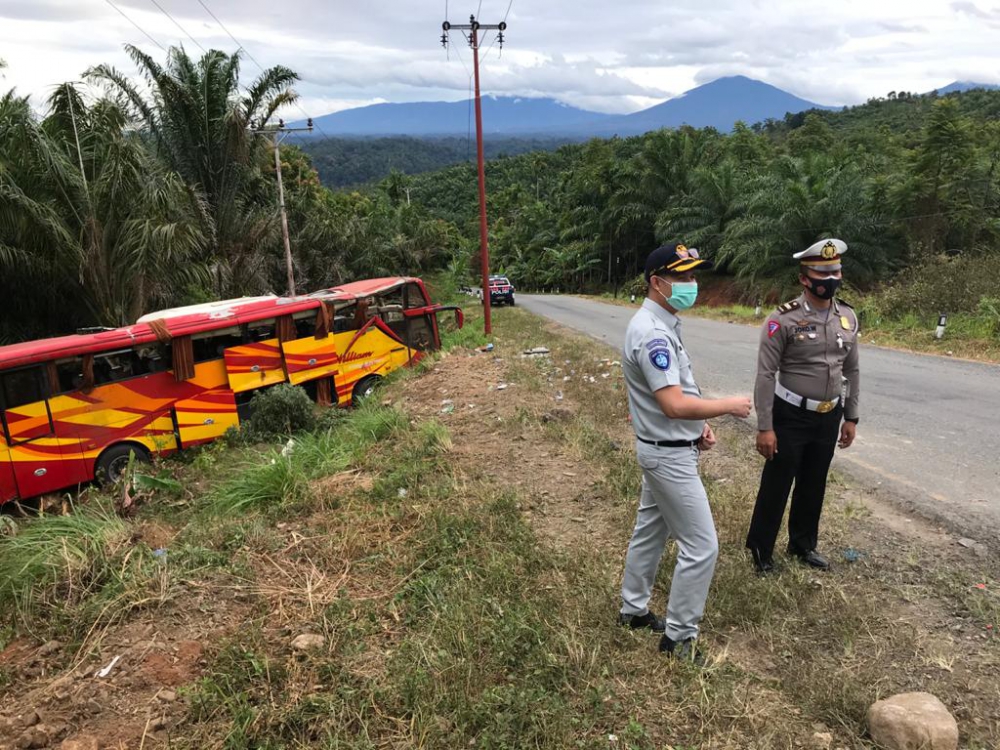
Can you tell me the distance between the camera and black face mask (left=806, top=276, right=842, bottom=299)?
11.1ft

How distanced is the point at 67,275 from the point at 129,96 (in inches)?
255

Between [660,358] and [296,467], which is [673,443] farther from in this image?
[296,467]

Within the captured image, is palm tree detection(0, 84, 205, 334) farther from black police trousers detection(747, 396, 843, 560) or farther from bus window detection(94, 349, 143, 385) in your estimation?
black police trousers detection(747, 396, 843, 560)

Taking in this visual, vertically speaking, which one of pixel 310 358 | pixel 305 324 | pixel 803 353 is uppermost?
pixel 803 353

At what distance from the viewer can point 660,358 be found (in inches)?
106

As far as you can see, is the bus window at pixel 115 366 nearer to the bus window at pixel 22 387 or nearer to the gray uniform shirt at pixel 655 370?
the bus window at pixel 22 387

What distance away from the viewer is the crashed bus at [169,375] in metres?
8.45

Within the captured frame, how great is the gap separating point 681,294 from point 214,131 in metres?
17.8

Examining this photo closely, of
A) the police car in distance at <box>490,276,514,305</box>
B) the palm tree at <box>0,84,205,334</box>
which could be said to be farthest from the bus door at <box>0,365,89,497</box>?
the police car in distance at <box>490,276,514,305</box>

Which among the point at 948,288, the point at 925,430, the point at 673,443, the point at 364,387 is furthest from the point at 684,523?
the point at 948,288

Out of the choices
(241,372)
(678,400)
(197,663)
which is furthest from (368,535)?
(241,372)

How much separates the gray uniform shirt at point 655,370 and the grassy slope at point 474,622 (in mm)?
1091

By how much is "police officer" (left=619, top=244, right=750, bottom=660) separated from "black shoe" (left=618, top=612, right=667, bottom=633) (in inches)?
10.0

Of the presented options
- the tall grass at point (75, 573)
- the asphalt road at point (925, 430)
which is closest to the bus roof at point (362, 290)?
the asphalt road at point (925, 430)
